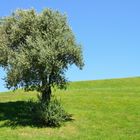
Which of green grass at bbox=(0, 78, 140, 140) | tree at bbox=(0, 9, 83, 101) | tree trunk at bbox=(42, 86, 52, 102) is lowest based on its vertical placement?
green grass at bbox=(0, 78, 140, 140)

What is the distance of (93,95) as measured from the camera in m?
67.4

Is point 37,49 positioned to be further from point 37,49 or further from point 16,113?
point 16,113

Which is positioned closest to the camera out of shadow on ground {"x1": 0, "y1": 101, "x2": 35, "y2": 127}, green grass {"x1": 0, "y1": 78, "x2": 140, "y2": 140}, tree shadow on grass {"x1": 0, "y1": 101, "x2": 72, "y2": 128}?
green grass {"x1": 0, "y1": 78, "x2": 140, "y2": 140}

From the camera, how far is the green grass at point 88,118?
45.5 meters

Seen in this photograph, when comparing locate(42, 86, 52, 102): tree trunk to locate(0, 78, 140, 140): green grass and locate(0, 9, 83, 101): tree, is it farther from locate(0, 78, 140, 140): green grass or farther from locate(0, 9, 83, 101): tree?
locate(0, 78, 140, 140): green grass

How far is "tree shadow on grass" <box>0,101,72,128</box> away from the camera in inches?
1991

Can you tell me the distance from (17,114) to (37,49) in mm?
8053

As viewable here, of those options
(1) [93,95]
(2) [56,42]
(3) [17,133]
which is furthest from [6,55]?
(1) [93,95]

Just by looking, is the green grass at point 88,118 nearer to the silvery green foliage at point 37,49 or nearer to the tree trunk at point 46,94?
the tree trunk at point 46,94

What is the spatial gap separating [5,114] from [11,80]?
5148mm

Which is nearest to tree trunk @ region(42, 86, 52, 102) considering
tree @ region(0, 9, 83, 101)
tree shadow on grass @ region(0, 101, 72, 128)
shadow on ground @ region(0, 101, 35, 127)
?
tree @ region(0, 9, 83, 101)

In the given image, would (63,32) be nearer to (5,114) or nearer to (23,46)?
(23,46)

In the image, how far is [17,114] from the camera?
54.9m

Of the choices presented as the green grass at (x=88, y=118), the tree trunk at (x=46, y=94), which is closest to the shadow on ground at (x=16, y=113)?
the green grass at (x=88, y=118)
